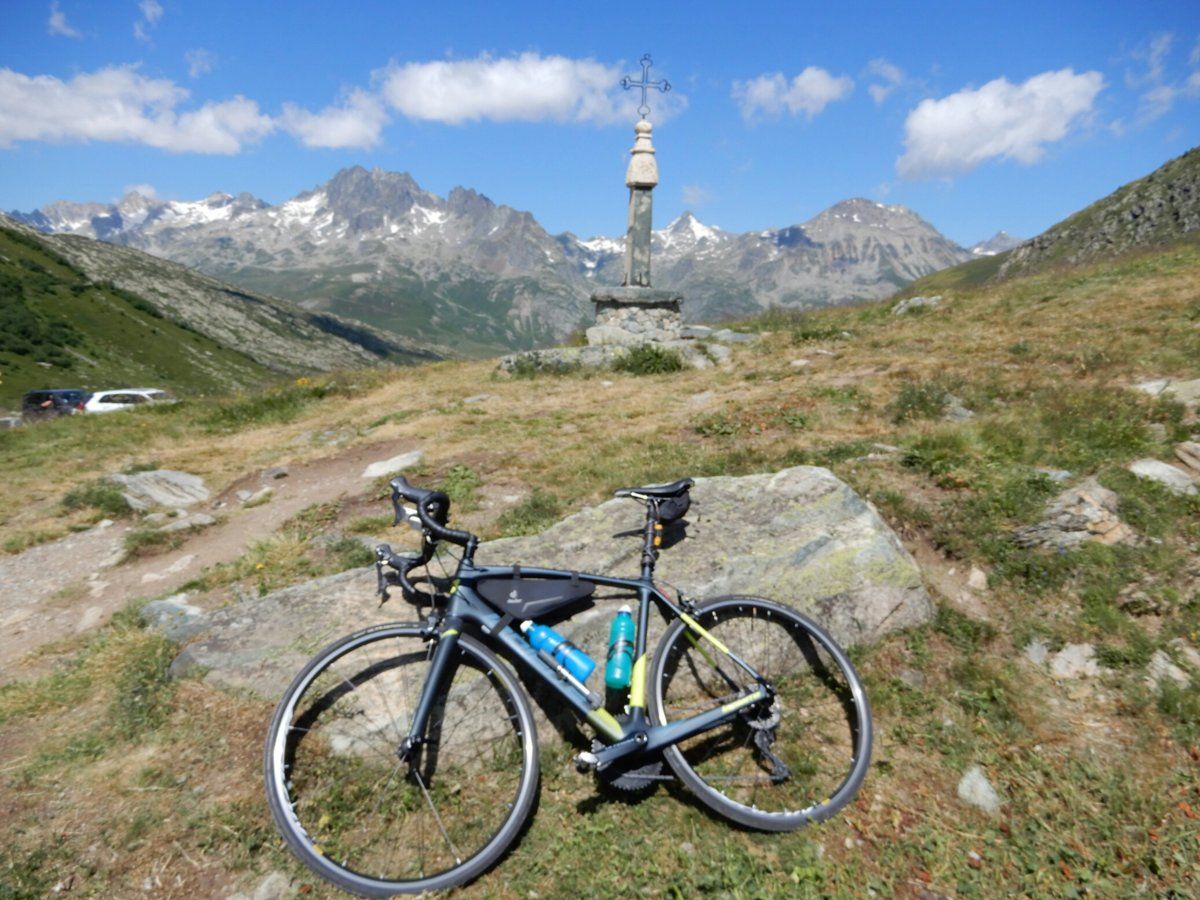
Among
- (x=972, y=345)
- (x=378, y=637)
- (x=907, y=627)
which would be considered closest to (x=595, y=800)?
(x=378, y=637)

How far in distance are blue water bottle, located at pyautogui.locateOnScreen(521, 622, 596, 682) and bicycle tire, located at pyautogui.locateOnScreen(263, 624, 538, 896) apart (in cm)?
30

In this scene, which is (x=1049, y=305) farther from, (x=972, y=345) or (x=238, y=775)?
(x=238, y=775)

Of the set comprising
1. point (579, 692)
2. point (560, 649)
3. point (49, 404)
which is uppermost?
point (560, 649)

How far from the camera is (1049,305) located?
2033 centimetres

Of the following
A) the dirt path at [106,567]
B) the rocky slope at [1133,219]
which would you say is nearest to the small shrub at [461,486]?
the dirt path at [106,567]

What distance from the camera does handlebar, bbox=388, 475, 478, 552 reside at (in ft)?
15.2

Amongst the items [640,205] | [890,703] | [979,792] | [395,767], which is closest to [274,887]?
[395,767]

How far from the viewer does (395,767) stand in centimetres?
469

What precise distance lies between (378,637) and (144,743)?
2263mm

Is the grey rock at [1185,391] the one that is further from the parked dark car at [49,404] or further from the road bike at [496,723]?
the parked dark car at [49,404]

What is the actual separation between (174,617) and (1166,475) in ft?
39.3

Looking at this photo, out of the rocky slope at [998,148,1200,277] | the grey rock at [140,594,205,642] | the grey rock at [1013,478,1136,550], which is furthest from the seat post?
the rocky slope at [998,148,1200,277]

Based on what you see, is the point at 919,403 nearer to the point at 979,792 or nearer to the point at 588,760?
the point at 979,792

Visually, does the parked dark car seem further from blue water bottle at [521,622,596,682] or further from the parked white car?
blue water bottle at [521,622,596,682]
